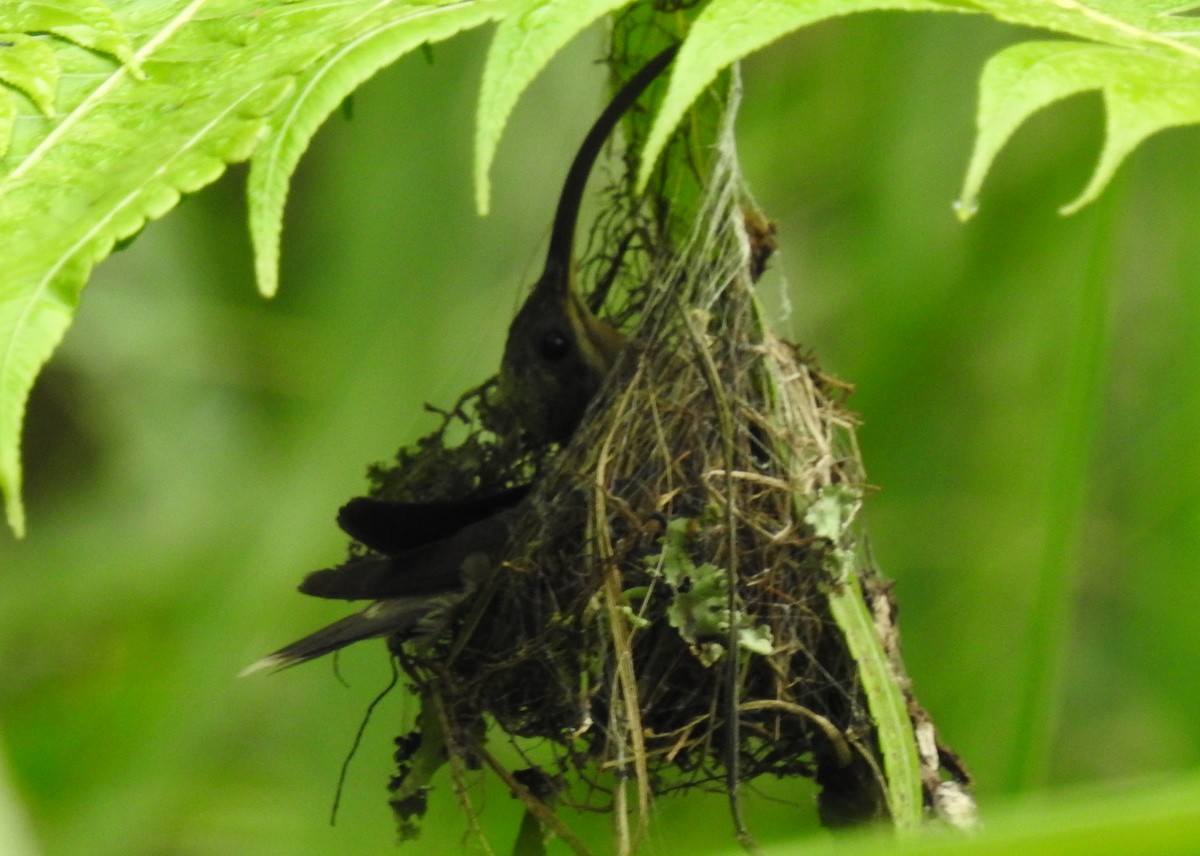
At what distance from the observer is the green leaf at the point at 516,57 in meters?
0.45

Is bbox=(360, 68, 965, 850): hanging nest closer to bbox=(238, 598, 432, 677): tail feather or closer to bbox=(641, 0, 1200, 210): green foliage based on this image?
bbox=(238, 598, 432, 677): tail feather

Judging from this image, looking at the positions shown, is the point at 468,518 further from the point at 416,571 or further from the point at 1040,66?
the point at 1040,66

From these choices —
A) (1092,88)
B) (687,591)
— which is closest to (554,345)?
(687,591)

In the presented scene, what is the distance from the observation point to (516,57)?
0.46m

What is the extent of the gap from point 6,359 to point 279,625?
0.92 m

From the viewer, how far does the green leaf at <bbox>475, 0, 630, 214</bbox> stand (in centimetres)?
45

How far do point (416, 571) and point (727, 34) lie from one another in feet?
1.55

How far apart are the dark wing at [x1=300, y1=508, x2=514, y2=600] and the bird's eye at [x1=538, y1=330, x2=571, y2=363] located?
0.51ft

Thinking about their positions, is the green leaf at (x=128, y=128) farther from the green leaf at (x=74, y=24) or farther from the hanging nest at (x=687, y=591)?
the hanging nest at (x=687, y=591)

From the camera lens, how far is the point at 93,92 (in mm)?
546

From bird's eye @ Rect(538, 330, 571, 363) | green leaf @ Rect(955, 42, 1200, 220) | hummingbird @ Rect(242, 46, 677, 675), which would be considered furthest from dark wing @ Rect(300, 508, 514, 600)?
green leaf @ Rect(955, 42, 1200, 220)

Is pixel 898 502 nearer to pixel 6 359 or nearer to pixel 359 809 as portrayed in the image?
pixel 359 809

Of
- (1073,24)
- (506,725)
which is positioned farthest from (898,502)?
(1073,24)

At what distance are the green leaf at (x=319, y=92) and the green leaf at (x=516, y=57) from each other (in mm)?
15
